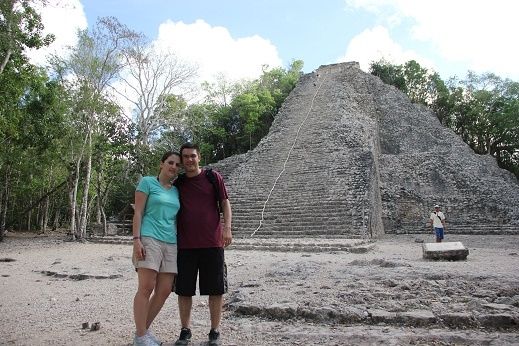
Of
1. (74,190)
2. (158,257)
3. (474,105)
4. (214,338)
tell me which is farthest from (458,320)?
(474,105)

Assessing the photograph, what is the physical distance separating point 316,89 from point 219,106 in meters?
9.14

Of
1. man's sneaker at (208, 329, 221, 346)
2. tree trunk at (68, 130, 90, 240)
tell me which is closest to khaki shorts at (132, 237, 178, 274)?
man's sneaker at (208, 329, 221, 346)

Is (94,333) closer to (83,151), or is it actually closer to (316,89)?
(83,151)

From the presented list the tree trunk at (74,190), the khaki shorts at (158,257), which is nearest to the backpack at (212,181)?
the khaki shorts at (158,257)

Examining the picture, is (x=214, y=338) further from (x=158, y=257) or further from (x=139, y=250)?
(x=139, y=250)

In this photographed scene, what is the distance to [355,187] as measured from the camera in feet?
48.7

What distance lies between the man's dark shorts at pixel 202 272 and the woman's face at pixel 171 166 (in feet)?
2.05

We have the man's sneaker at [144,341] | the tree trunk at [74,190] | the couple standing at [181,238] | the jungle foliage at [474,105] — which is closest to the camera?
the man's sneaker at [144,341]

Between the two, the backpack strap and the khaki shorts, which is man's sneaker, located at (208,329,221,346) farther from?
the backpack strap

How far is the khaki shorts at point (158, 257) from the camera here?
315 cm

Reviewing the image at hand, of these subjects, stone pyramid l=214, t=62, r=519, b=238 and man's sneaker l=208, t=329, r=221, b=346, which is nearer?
man's sneaker l=208, t=329, r=221, b=346

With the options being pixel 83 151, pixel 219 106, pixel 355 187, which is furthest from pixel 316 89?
pixel 83 151

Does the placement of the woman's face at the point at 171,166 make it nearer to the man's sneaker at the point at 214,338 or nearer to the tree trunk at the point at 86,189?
the man's sneaker at the point at 214,338

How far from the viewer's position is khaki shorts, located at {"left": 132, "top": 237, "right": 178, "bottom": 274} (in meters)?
3.15
